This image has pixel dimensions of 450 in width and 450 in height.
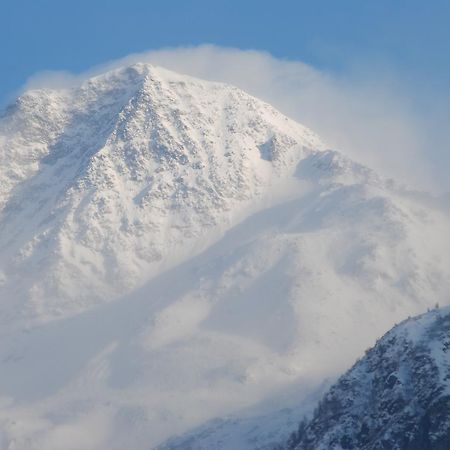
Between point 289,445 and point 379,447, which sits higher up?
point 289,445

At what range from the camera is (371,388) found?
563 feet

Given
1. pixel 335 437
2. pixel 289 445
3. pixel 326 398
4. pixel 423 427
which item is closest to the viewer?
pixel 423 427

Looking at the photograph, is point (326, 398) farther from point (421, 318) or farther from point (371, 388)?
point (421, 318)

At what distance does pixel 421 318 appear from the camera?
589 feet

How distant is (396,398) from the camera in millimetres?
161625

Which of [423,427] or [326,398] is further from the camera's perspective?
[326,398]

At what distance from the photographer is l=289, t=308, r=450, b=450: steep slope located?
506 feet

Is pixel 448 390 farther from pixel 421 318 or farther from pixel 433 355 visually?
pixel 421 318

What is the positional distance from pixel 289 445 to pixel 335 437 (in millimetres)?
33042

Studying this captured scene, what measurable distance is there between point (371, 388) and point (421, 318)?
652 inches

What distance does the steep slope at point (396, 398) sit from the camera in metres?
154

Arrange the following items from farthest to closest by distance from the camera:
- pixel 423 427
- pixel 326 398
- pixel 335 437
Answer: pixel 326 398 < pixel 335 437 < pixel 423 427

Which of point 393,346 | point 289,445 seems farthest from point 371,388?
point 289,445

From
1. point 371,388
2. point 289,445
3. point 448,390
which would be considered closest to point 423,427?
point 448,390
